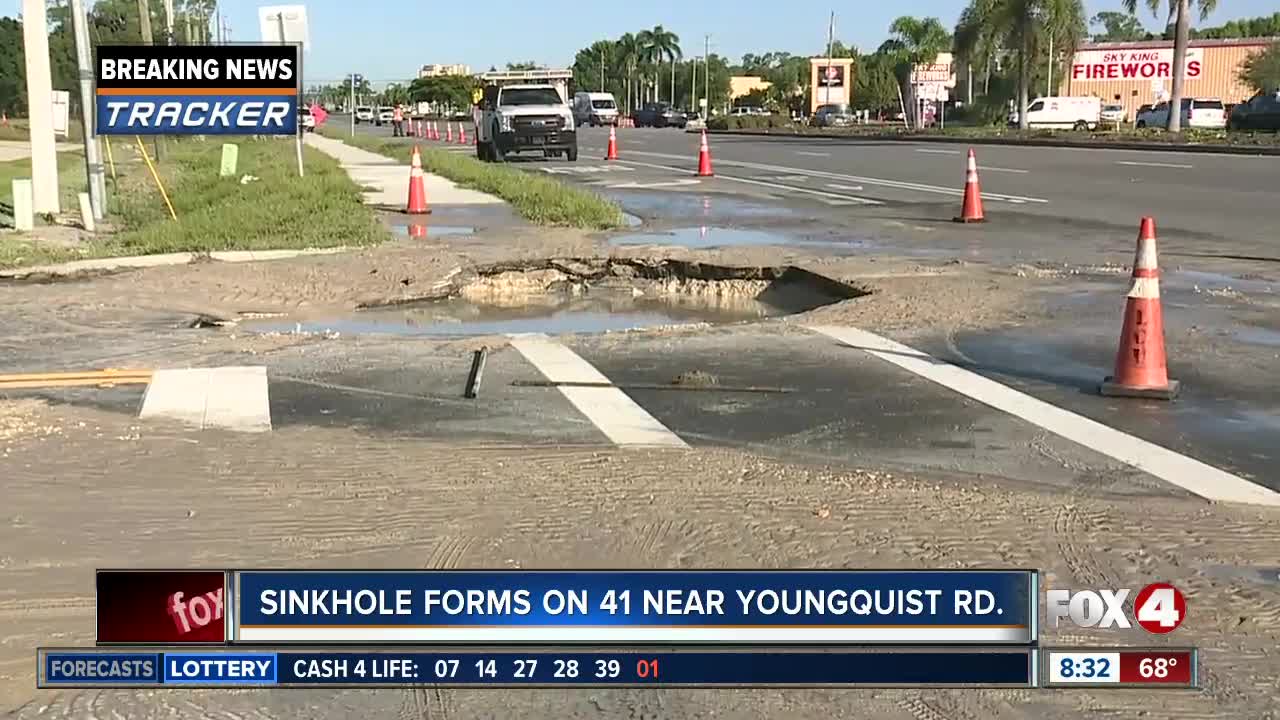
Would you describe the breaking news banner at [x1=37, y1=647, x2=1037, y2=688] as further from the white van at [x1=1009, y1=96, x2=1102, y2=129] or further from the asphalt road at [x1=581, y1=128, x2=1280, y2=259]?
the white van at [x1=1009, y1=96, x2=1102, y2=129]

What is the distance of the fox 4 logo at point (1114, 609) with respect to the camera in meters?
4.24

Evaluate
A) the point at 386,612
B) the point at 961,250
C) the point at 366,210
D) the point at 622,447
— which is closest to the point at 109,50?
the point at 366,210

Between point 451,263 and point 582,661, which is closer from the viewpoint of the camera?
point 582,661

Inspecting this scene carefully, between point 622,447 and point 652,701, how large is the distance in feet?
8.65

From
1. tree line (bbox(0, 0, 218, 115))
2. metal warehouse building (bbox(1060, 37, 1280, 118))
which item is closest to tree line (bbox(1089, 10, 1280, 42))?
metal warehouse building (bbox(1060, 37, 1280, 118))

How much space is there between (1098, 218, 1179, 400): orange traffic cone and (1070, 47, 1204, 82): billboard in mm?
81393

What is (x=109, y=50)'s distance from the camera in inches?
811

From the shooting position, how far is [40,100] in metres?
19.7

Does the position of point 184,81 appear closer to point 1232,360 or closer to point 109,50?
point 109,50

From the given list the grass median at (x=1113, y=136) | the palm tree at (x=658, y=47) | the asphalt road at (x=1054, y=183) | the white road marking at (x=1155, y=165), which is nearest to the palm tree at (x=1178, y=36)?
the grass median at (x=1113, y=136)

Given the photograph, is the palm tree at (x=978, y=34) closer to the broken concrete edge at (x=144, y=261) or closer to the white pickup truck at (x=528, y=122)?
the white pickup truck at (x=528, y=122)

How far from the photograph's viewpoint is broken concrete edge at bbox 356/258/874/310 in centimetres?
1220

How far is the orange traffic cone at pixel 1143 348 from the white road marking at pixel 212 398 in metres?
4.69

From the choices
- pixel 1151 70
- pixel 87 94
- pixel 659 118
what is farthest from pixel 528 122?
pixel 1151 70
